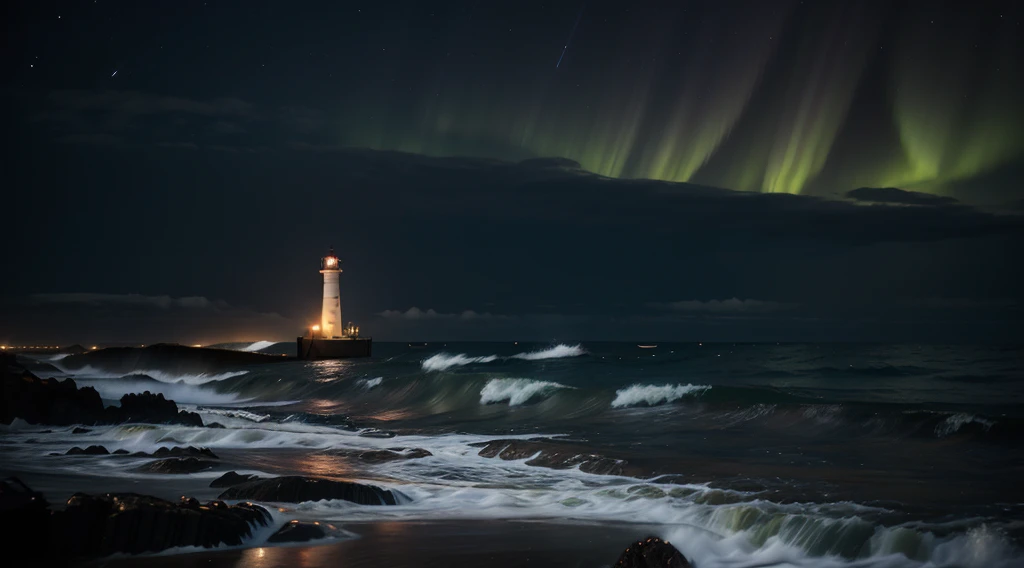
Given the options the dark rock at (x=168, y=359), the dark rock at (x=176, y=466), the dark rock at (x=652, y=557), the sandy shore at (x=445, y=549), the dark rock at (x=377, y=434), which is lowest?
the sandy shore at (x=445, y=549)

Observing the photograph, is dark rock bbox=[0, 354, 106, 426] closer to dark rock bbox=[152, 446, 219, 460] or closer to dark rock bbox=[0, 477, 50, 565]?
dark rock bbox=[152, 446, 219, 460]

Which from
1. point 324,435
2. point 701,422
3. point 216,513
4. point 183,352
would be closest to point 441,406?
point 324,435

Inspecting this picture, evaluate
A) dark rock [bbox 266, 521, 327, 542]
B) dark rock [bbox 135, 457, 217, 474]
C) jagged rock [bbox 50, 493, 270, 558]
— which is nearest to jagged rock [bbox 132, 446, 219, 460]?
dark rock [bbox 135, 457, 217, 474]

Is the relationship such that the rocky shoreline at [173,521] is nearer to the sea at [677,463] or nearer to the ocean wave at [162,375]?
the sea at [677,463]

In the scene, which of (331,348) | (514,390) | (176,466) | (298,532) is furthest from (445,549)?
(331,348)

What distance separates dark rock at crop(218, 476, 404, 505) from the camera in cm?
1190

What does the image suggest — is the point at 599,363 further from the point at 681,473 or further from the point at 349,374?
the point at 681,473

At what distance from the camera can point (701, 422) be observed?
2280 cm

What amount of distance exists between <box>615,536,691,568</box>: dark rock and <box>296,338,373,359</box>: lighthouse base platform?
200 ft

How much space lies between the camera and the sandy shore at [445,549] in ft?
28.9

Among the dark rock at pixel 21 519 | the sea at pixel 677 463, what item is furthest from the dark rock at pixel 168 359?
the dark rock at pixel 21 519

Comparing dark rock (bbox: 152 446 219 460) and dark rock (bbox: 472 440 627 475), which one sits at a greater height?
dark rock (bbox: 152 446 219 460)

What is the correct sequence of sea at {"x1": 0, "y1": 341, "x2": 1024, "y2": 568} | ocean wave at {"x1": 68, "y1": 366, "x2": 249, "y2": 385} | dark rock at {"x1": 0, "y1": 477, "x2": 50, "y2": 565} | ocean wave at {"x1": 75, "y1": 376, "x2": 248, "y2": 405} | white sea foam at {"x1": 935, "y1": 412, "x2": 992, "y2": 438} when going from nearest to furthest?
dark rock at {"x1": 0, "y1": 477, "x2": 50, "y2": 565} < sea at {"x1": 0, "y1": 341, "x2": 1024, "y2": 568} < white sea foam at {"x1": 935, "y1": 412, "x2": 992, "y2": 438} < ocean wave at {"x1": 75, "y1": 376, "x2": 248, "y2": 405} < ocean wave at {"x1": 68, "y1": 366, "x2": 249, "y2": 385}

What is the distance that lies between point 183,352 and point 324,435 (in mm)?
64572
